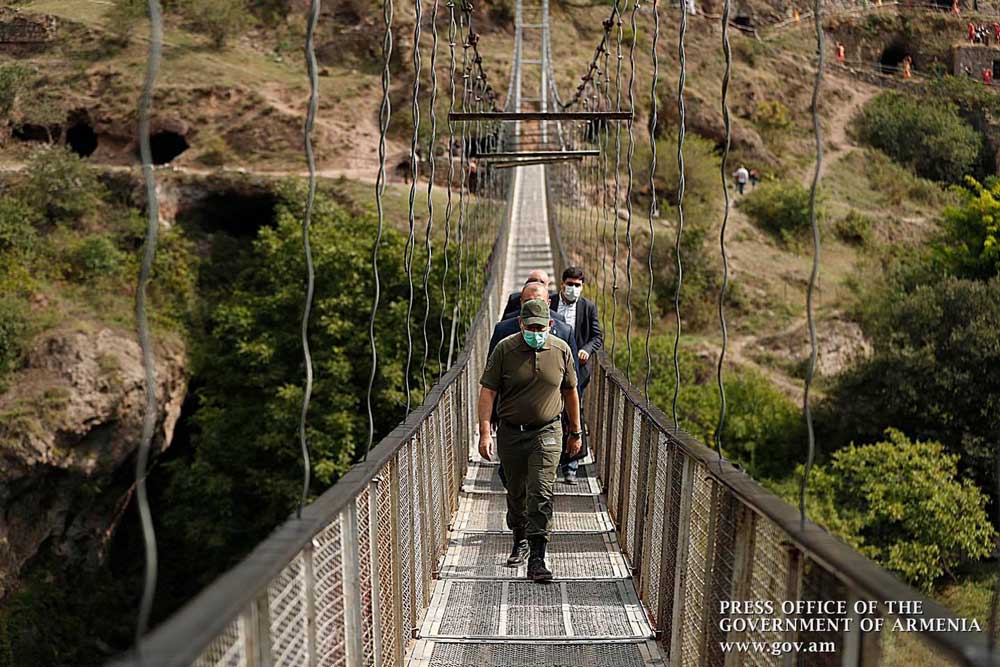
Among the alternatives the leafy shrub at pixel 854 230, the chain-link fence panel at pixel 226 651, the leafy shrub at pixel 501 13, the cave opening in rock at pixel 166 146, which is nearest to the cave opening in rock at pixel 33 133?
the cave opening in rock at pixel 166 146

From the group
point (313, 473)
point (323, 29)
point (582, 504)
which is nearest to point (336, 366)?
point (313, 473)

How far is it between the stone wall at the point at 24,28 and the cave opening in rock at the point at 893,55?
31.0 meters

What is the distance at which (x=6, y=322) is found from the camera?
610 inches

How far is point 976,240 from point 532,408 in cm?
2073

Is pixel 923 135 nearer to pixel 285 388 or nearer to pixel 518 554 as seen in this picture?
pixel 285 388

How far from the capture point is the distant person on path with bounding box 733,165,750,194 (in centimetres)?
2972

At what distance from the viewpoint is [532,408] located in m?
3.85

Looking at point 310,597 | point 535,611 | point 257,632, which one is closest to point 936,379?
point 535,611

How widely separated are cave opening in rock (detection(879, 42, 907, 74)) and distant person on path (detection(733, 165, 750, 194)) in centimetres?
1430

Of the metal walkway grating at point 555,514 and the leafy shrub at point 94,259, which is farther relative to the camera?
the leafy shrub at point 94,259

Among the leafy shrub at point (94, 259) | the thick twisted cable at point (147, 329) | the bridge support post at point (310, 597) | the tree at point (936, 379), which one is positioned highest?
the thick twisted cable at point (147, 329)

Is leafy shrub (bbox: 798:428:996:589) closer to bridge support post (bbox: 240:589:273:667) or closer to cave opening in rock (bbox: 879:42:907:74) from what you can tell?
bridge support post (bbox: 240:589:273:667)

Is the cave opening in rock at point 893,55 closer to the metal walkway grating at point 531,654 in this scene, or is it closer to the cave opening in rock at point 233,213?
the cave opening in rock at point 233,213

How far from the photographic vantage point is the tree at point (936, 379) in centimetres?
1756
